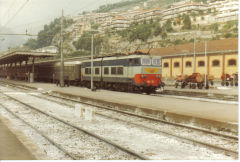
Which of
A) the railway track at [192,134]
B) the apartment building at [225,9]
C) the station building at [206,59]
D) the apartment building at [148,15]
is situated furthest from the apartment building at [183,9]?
the railway track at [192,134]

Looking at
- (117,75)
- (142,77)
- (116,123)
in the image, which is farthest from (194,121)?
(117,75)

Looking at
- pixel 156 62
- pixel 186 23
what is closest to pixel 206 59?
pixel 156 62

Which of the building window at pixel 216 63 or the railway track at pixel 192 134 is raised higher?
the building window at pixel 216 63

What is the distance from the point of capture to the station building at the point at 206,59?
4250 cm

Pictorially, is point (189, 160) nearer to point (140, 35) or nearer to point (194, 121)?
point (194, 121)

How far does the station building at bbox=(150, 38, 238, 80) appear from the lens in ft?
139

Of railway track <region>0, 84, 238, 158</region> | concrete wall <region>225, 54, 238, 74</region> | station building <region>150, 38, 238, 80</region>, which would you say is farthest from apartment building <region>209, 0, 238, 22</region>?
railway track <region>0, 84, 238, 158</region>

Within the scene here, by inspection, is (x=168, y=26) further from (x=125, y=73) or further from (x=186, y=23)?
(x=125, y=73)

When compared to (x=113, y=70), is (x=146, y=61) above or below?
above

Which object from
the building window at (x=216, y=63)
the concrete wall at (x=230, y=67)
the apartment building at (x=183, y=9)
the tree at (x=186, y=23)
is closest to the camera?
the concrete wall at (x=230, y=67)

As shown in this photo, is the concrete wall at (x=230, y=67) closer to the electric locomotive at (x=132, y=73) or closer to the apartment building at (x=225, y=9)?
the electric locomotive at (x=132, y=73)

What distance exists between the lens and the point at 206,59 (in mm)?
45469

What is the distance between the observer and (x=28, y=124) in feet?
34.9

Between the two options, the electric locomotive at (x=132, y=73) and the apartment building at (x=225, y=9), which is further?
the apartment building at (x=225, y=9)
